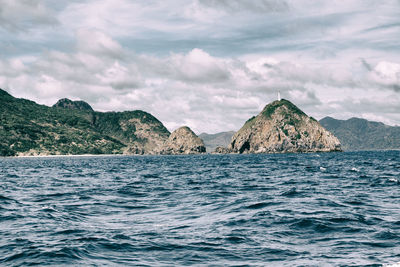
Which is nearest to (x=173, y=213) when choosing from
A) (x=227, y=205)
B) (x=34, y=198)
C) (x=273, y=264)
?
(x=227, y=205)

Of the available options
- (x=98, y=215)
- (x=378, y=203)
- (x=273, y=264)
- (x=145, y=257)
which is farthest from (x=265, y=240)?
(x=378, y=203)

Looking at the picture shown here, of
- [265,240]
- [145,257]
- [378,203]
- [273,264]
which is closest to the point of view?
[273,264]

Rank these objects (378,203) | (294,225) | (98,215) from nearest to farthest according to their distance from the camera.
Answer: (294,225), (98,215), (378,203)

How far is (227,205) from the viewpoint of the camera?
29375 millimetres

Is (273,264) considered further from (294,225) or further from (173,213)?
(173,213)

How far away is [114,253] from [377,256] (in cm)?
1116

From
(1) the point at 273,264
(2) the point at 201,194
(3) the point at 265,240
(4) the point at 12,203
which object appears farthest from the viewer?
(2) the point at 201,194

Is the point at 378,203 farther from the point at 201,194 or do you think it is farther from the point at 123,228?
the point at 123,228

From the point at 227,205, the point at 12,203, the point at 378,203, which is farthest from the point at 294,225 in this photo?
the point at 12,203

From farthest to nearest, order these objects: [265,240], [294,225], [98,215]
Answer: [98,215] < [294,225] < [265,240]

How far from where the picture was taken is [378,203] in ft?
95.3

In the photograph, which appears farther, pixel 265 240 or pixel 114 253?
pixel 265 240

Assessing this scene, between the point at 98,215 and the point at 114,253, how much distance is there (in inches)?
440

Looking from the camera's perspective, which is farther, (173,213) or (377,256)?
(173,213)
